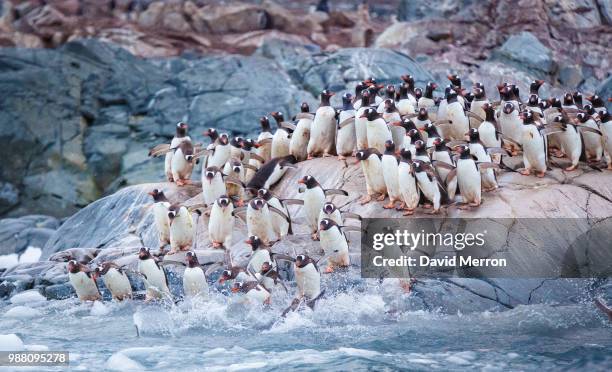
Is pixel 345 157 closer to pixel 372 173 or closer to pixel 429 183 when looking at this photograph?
pixel 372 173

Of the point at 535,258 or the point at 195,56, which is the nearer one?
the point at 535,258

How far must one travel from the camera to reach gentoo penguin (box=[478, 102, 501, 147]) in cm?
1165

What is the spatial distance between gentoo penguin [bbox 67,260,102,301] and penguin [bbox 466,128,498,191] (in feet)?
15.8

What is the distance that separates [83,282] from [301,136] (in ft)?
12.3

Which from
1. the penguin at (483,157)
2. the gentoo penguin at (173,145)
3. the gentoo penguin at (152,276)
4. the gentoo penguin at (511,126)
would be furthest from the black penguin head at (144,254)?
the gentoo penguin at (511,126)

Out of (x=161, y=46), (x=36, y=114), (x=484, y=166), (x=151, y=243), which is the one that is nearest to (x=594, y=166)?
(x=484, y=166)

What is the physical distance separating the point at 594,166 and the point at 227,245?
4.77 meters

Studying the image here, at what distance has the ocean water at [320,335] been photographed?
8.48 metres

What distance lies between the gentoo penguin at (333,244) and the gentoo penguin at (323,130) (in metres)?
2.26

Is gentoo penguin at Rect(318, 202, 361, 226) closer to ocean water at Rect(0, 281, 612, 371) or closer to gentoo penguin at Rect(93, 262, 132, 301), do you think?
ocean water at Rect(0, 281, 612, 371)

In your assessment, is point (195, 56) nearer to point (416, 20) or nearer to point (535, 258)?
point (416, 20)

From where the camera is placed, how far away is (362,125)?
11.9 m

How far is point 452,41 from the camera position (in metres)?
24.8

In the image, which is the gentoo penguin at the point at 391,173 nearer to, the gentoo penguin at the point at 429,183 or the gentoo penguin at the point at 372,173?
the gentoo penguin at the point at 372,173
